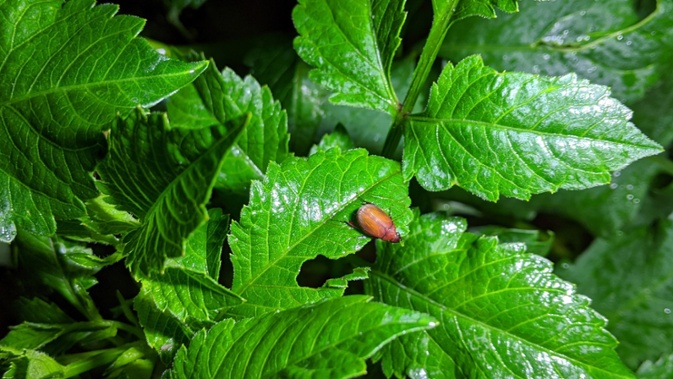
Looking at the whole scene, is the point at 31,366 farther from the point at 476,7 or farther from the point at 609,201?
the point at 609,201

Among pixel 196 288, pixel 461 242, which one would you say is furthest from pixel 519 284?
pixel 196 288

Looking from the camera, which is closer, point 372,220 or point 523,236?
point 372,220

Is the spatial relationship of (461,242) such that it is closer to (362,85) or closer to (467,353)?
(467,353)

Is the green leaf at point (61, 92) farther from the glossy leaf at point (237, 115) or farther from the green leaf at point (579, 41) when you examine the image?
the green leaf at point (579, 41)

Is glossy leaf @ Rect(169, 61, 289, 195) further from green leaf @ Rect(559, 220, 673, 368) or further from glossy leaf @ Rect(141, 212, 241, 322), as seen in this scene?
green leaf @ Rect(559, 220, 673, 368)

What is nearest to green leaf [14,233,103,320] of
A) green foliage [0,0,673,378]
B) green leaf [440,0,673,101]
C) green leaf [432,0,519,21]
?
Answer: green foliage [0,0,673,378]

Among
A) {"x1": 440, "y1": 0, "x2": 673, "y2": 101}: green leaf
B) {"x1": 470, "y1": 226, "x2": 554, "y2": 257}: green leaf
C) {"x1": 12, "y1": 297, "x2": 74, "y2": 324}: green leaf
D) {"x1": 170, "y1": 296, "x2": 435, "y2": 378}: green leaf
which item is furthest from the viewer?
{"x1": 440, "y1": 0, "x2": 673, "y2": 101}: green leaf

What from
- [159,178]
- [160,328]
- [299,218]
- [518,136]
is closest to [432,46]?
[518,136]
